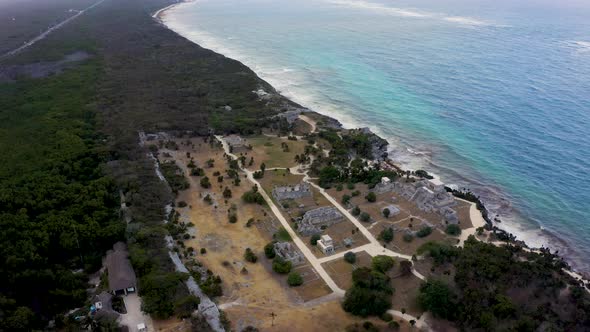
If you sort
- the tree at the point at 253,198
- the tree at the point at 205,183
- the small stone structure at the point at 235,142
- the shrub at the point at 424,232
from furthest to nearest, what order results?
1. the small stone structure at the point at 235,142
2. the tree at the point at 205,183
3. the tree at the point at 253,198
4. the shrub at the point at 424,232

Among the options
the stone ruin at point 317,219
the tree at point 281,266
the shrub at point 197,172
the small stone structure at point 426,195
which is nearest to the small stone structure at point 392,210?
the small stone structure at point 426,195

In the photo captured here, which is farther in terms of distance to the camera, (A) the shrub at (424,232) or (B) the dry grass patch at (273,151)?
(B) the dry grass patch at (273,151)

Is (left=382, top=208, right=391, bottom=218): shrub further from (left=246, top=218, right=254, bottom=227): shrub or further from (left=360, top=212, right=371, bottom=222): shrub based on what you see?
(left=246, top=218, right=254, bottom=227): shrub

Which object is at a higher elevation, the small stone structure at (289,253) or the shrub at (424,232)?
the shrub at (424,232)

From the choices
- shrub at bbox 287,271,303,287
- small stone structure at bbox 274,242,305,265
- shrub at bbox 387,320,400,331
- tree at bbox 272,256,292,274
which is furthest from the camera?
small stone structure at bbox 274,242,305,265

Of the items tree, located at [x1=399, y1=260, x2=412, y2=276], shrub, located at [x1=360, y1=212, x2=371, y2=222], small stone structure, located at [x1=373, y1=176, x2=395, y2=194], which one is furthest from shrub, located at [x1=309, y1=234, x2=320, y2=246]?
small stone structure, located at [x1=373, y1=176, x2=395, y2=194]

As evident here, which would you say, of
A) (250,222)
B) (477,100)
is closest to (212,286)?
(250,222)

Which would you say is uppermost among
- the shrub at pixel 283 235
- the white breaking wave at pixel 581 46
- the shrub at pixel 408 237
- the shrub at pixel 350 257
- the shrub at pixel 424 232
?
the white breaking wave at pixel 581 46

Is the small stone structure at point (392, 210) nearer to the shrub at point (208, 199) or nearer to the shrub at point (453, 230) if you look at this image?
the shrub at point (453, 230)
